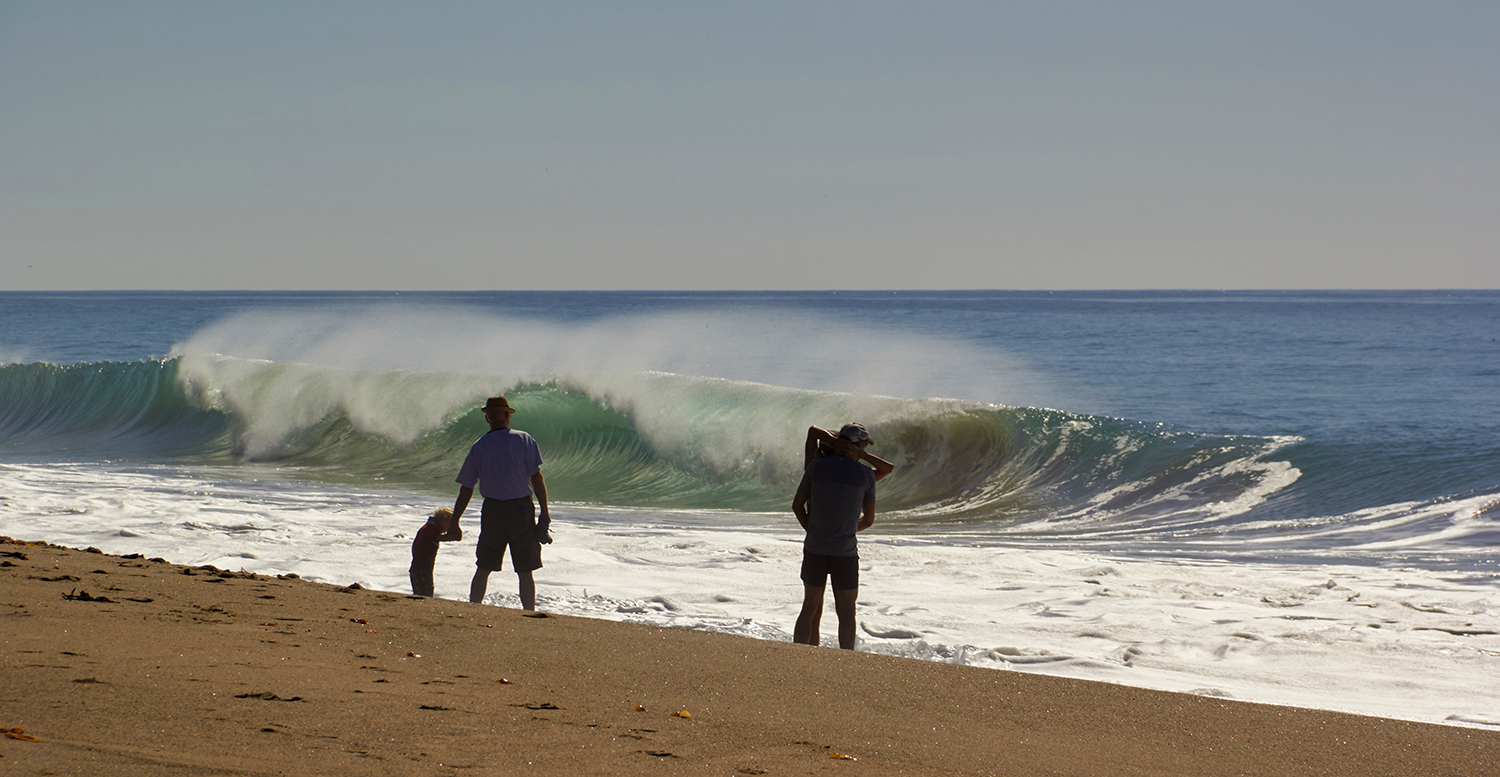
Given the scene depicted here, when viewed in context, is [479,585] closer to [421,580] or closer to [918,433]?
[421,580]

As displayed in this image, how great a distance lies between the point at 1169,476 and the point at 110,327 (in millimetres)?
77947

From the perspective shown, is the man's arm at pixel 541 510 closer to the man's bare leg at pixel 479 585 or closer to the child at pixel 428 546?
the man's bare leg at pixel 479 585

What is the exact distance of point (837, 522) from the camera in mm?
5945

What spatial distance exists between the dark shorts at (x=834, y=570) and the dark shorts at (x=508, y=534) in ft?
5.69

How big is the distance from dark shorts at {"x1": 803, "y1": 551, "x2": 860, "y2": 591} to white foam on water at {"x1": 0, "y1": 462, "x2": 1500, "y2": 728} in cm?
57

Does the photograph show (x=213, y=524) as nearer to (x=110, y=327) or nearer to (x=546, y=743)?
(x=546, y=743)

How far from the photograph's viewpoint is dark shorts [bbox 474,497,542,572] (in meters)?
6.77

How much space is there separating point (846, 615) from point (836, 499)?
0.63 meters

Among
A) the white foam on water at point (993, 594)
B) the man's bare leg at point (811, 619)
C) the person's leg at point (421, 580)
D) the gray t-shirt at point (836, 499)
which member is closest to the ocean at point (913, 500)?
the white foam on water at point (993, 594)

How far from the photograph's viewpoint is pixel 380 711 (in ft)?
12.4

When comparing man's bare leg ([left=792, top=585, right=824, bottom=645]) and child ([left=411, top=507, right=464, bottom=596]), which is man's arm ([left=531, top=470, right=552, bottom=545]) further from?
man's bare leg ([left=792, top=585, right=824, bottom=645])

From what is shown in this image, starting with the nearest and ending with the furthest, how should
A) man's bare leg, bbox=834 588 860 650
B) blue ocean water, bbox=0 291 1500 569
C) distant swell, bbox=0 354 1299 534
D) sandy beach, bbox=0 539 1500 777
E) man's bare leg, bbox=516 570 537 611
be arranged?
sandy beach, bbox=0 539 1500 777 → man's bare leg, bbox=834 588 860 650 → man's bare leg, bbox=516 570 537 611 → blue ocean water, bbox=0 291 1500 569 → distant swell, bbox=0 354 1299 534

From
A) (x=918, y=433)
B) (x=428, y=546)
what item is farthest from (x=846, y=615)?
(x=918, y=433)

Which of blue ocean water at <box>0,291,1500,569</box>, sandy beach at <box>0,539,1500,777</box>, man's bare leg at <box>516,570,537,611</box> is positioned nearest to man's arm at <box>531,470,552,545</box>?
man's bare leg at <box>516,570,537,611</box>
